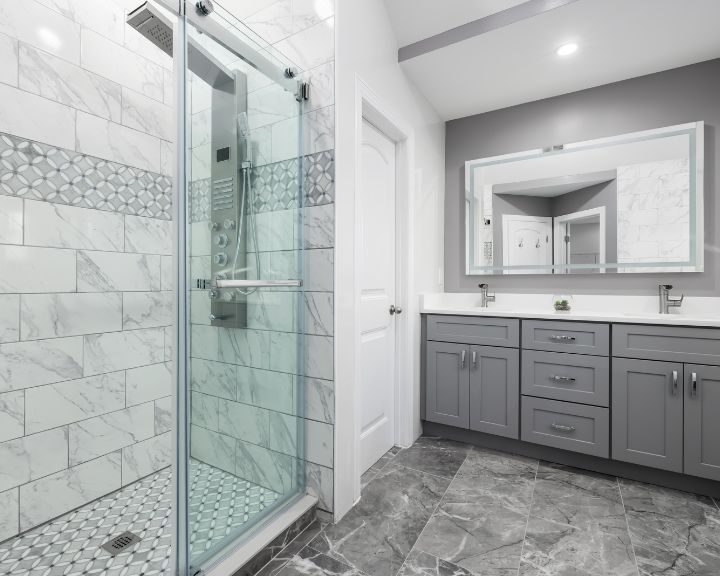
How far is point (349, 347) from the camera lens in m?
1.82

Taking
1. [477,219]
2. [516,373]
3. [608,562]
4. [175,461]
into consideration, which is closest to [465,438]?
[516,373]

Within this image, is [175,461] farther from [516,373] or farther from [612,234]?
[612,234]

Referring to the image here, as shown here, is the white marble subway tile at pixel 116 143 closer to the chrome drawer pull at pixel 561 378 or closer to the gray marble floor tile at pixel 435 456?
the gray marble floor tile at pixel 435 456

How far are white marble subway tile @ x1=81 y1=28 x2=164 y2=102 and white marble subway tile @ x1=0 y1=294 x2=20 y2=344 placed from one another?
111 cm

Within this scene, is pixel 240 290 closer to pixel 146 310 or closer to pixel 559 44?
pixel 146 310

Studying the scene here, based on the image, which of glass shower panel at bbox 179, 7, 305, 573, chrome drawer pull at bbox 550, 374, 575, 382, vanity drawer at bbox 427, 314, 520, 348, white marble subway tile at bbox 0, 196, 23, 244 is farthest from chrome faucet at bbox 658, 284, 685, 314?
white marble subway tile at bbox 0, 196, 23, 244

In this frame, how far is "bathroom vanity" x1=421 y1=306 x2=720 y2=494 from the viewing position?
6.38 ft

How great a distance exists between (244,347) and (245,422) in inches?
11.2

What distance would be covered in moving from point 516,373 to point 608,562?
1.04 m

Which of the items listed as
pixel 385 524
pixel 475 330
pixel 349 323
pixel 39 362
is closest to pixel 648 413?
pixel 475 330

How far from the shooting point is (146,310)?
2121mm

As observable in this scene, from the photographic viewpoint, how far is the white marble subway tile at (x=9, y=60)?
5.08 ft

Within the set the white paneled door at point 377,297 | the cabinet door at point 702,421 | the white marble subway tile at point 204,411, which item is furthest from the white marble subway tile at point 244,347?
the cabinet door at point 702,421

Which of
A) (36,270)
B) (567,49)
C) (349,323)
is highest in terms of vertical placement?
(567,49)
